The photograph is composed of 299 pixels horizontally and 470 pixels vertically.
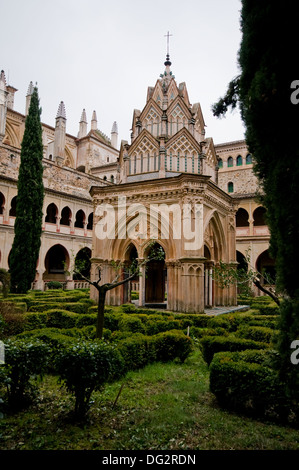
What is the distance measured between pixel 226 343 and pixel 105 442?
3.90m

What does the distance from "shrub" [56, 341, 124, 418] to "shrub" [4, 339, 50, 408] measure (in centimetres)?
61

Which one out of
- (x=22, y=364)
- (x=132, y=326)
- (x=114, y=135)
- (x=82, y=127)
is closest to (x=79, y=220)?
(x=82, y=127)

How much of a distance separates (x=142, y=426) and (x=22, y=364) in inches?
78.2

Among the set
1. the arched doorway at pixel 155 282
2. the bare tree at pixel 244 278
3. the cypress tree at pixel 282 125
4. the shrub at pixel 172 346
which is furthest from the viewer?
the arched doorway at pixel 155 282

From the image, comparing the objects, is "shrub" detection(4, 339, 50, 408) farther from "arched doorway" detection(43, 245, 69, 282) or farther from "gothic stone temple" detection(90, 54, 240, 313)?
"arched doorway" detection(43, 245, 69, 282)

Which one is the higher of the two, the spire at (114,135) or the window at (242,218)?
the spire at (114,135)

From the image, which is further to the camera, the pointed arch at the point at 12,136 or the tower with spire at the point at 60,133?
the tower with spire at the point at 60,133

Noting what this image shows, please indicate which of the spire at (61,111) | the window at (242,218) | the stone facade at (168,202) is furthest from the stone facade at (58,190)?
the window at (242,218)

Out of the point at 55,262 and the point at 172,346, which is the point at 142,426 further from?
the point at 55,262

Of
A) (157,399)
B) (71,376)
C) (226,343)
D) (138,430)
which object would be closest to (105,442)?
(138,430)

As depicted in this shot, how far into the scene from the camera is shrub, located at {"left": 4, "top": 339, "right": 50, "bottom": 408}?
15.1 ft

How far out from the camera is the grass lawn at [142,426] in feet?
12.3

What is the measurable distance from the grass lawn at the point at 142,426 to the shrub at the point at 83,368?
1.33ft

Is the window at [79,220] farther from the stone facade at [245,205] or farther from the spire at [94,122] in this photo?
the spire at [94,122]
